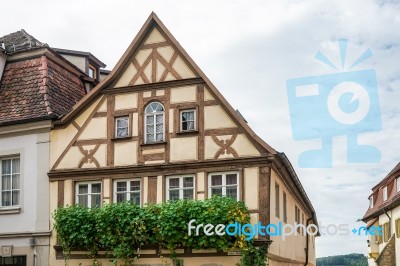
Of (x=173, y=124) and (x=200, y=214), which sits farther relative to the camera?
(x=173, y=124)

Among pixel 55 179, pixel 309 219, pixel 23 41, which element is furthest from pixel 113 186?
pixel 309 219

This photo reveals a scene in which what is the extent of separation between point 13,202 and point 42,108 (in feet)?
11.2

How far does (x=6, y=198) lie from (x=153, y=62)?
277 inches

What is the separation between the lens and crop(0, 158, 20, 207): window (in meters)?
23.2

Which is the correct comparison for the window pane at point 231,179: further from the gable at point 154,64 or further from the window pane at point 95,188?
the window pane at point 95,188

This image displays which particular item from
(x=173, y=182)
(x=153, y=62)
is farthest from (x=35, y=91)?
(x=173, y=182)

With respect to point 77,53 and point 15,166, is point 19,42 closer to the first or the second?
point 77,53

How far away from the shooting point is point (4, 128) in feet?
76.4

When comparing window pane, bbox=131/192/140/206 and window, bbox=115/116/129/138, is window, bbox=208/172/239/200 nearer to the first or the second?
window pane, bbox=131/192/140/206

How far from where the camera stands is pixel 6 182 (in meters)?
23.3

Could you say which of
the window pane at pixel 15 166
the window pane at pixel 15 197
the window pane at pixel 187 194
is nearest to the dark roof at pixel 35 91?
the window pane at pixel 15 166

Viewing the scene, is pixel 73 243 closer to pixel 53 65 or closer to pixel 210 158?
pixel 210 158

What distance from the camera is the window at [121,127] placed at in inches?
871

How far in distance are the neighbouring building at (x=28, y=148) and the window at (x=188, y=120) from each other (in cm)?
449
